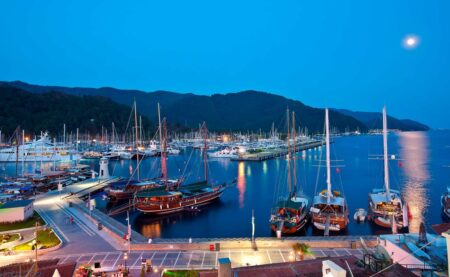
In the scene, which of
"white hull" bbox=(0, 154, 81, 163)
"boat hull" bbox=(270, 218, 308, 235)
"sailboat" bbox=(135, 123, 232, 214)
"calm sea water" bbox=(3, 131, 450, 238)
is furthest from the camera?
"white hull" bbox=(0, 154, 81, 163)

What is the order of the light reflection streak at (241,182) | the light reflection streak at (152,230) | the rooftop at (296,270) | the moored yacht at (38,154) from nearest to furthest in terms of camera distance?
the rooftop at (296,270) < the light reflection streak at (152,230) < the light reflection streak at (241,182) < the moored yacht at (38,154)

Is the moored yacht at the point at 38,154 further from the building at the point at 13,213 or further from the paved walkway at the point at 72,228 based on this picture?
the building at the point at 13,213

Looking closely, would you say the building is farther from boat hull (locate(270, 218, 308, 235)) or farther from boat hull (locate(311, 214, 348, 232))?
boat hull (locate(311, 214, 348, 232))

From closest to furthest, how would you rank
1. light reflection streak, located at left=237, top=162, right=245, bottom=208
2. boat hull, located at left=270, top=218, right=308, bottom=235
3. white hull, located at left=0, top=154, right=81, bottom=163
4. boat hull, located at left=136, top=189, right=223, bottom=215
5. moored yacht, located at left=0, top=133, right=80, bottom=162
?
1. boat hull, located at left=270, top=218, right=308, bottom=235
2. boat hull, located at left=136, top=189, right=223, bottom=215
3. light reflection streak, located at left=237, top=162, right=245, bottom=208
4. white hull, located at left=0, top=154, right=81, bottom=163
5. moored yacht, located at left=0, top=133, right=80, bottom=162

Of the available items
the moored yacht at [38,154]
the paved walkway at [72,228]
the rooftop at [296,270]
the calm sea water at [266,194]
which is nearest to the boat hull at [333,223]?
the calm sea water at [266,194]

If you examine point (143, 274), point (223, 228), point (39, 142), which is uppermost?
point (39, 142)

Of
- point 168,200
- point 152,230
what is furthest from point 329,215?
point 168,200

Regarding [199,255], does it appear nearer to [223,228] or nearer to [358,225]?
[223,228]

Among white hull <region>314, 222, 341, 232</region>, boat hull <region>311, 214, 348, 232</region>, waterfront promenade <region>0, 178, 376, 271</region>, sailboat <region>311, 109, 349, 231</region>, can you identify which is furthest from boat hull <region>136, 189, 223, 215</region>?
white hull <region>314, 222, 341, 232</region>

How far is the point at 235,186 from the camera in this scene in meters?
60.2

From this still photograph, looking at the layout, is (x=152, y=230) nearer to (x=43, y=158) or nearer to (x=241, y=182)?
(x=241, y=182)

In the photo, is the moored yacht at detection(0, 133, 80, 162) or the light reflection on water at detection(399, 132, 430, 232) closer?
the light reflection on water at detection(399, 132, 430, 232)

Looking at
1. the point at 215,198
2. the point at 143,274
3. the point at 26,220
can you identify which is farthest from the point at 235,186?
the point at 143,274

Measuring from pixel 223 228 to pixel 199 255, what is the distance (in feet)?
52.7
